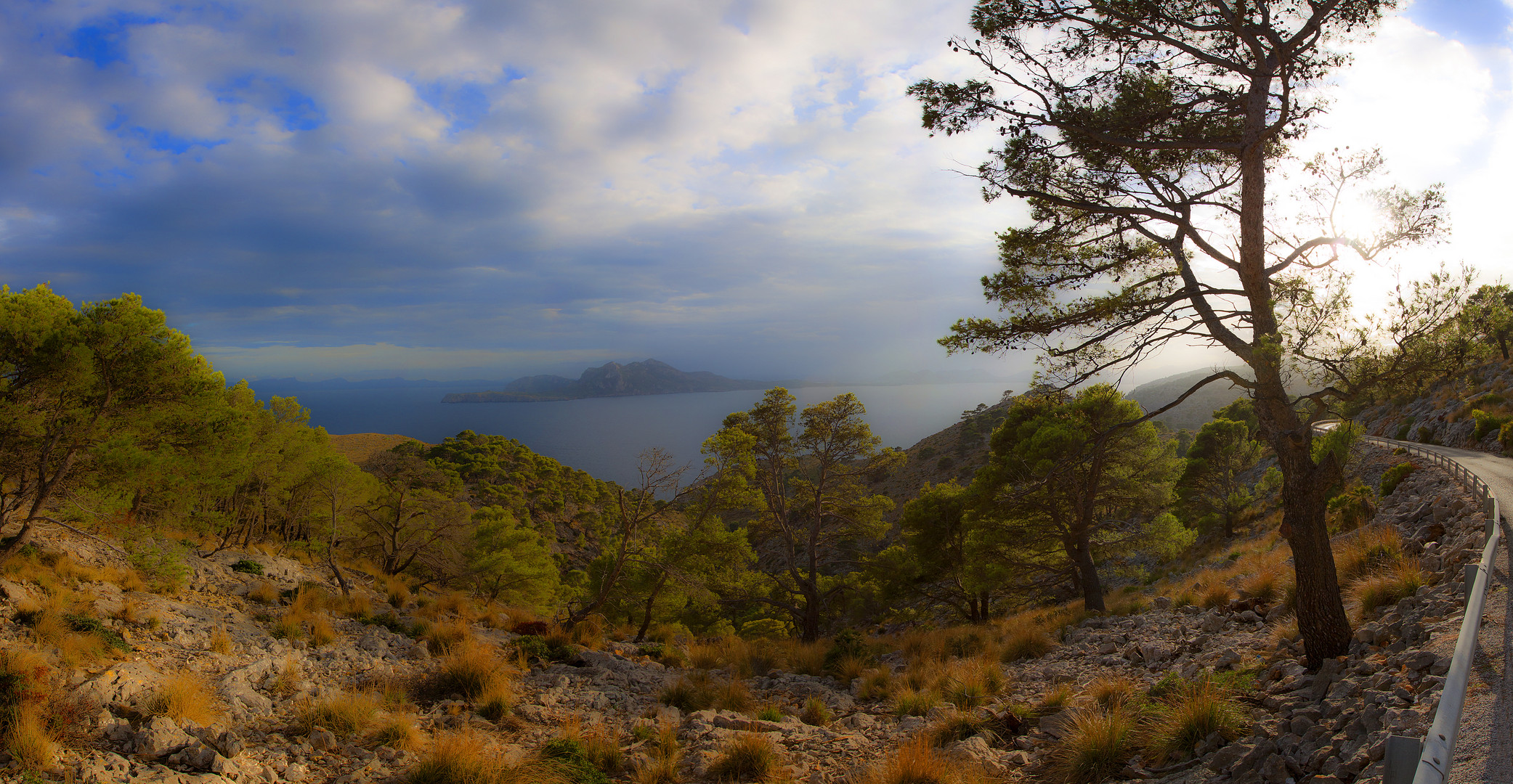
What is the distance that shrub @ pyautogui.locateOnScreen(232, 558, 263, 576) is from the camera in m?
12.7

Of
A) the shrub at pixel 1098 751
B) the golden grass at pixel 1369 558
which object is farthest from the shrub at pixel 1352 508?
the shrub at pixel 1098 751

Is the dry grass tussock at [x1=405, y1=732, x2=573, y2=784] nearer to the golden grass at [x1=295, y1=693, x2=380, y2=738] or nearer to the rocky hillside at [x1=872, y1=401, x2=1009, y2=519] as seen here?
the golden grass at [x1=295, y1=693, x2=380, y2=738]

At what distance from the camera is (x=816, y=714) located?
8.20 m

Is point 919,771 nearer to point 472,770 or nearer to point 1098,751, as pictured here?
point 1098,751

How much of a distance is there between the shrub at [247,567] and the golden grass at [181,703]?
26.8ft

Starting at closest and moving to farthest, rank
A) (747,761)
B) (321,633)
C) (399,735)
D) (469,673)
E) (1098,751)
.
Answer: (1098,751)
(747,761)
(399,735)
(469,673)
(321,633)

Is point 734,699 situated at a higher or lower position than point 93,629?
lower

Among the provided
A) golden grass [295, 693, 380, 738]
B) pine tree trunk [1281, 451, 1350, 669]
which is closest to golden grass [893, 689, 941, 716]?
pine tree trunk [1281, 451, 1350, 669]

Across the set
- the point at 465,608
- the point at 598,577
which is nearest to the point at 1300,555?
the point at 465,608

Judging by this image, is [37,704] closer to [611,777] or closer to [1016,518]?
[611,777]

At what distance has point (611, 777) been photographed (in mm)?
5965

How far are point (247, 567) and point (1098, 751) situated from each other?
16471mm

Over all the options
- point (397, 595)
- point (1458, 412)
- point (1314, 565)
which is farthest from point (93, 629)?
point (1458, 412)

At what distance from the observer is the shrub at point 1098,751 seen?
512 cm
